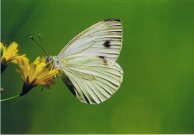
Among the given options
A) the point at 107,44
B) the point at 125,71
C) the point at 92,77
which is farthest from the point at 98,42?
the point at 125,71

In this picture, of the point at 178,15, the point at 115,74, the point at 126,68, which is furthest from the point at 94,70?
the point at 178,15

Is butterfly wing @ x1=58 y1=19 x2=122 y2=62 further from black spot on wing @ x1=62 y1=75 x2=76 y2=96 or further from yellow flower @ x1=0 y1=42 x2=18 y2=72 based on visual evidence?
yellow flower @ x1=0 y1=42 x2=18 y2=72

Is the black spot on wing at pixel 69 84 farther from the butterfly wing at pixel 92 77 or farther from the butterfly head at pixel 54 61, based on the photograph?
the butterfly head at pixel 54 61

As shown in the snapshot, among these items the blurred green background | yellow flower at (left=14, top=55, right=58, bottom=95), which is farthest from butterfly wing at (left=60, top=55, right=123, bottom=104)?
yellow flower at (left=14, top=55, right=58, bottom=95)

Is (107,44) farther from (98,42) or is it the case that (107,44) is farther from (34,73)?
(34,73)

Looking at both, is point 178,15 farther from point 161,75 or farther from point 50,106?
point 50,106

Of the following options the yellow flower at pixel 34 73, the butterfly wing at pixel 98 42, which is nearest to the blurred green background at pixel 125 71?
the butterfly wing at pixel 98 42
